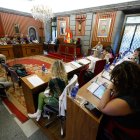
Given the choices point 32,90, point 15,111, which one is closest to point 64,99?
point 32,90

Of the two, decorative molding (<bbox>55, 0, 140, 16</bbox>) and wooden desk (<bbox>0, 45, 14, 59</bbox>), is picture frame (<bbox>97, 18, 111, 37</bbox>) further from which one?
wooden desk (<bbox>0, 45, 14, 59</bbox>)

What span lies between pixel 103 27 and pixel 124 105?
208 inches

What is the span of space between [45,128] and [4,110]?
1.06m

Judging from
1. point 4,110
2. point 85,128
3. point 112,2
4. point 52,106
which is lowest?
point 4,110

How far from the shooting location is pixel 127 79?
0.79m

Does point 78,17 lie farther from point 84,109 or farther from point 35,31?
point 84,109

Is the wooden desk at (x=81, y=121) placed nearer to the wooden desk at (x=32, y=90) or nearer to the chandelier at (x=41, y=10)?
the wooden desk at (x=32, y=90)

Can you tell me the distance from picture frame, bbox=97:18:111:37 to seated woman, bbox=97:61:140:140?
489 cm

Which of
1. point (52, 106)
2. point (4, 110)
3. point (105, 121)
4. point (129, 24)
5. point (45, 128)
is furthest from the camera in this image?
point (129, 24)

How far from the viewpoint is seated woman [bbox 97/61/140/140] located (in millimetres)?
739

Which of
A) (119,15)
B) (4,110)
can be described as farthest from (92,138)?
(119,15)

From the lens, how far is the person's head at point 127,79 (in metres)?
0.77

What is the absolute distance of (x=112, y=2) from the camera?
4.43 meters

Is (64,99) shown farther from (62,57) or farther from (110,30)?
(62,57)
